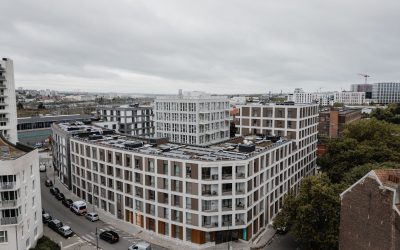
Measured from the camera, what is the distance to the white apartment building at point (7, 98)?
→ 7531 cm

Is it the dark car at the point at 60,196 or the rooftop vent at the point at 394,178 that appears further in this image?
the dark car at the point at 60,196

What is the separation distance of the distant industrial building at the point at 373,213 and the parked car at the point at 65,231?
4055 cm

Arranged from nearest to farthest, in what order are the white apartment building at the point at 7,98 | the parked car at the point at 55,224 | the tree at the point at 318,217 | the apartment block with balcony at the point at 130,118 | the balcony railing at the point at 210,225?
1. the tree at the point at 318,217
2. the balcony railing at the point at 210,225
3. the parked car at the point at 55,224
4. the white apartment building at the point at 7,98
5. the apartment block with balcony at the point at 130,118

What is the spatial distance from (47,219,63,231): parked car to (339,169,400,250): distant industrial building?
43.5 meters

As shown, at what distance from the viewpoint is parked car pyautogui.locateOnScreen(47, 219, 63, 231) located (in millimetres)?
51375

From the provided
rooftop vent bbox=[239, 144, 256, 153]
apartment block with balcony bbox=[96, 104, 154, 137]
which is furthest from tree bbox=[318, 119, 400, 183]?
apartment block with balcony bbox=[96, 104, 154, 137]

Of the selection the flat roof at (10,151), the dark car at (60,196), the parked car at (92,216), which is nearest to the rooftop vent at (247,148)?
the parked car at (92,216)

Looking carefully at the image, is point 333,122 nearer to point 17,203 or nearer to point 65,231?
point 65,231

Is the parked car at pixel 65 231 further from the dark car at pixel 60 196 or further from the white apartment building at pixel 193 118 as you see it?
the white apartment building at pixel 193 118

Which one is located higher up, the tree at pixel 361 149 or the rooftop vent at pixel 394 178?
the rooftop vent at pixel 394 178

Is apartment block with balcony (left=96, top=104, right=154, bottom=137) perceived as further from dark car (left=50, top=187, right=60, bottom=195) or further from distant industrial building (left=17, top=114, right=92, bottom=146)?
dark car (left=50, top=187, right=60, bottom=195)

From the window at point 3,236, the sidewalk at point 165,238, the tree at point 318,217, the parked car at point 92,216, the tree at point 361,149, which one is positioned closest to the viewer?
Answer: the window at point 3,236

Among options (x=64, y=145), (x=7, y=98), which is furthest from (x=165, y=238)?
(x=7, y=98)

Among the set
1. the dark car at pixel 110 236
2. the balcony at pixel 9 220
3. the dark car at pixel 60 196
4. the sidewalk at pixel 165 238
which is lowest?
the sidewalk at pixel 165 238
